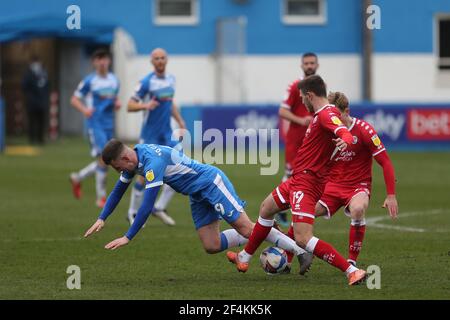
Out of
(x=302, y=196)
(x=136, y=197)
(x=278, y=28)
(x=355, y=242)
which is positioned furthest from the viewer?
(x=278, y=28)

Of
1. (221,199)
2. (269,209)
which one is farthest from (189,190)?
(269,209)

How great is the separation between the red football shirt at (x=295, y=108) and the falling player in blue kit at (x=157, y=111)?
1.60 m

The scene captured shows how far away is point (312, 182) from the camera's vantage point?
10219mm

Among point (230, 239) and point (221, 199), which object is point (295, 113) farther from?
point (221, 199)

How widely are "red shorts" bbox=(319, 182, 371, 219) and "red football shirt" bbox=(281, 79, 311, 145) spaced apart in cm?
337

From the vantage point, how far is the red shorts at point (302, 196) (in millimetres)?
10109

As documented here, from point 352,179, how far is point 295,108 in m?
3.61

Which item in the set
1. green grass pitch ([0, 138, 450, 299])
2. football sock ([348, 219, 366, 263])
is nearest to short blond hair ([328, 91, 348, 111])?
football sock ([348, 219, 366, 263])

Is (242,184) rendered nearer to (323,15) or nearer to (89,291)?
(89,291)

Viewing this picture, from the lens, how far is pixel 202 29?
112ft

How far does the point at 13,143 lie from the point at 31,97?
1.54 meters

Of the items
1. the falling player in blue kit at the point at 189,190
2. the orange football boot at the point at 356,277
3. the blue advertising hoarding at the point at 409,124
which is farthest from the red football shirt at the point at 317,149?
the blue advertising hoarding at the point at 409,124

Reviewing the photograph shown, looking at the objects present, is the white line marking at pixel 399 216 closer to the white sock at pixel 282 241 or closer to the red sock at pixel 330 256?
the white sock at pixel 282 241

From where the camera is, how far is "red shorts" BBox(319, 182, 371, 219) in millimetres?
11180
